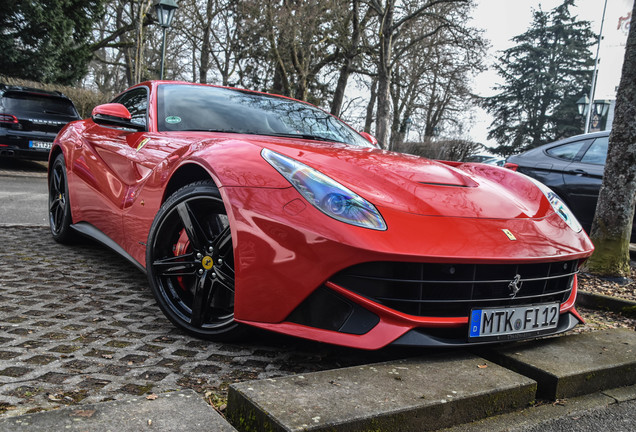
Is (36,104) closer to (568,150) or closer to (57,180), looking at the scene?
(57,180)

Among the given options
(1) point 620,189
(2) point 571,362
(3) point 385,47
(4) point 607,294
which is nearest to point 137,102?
(2) point 571,362

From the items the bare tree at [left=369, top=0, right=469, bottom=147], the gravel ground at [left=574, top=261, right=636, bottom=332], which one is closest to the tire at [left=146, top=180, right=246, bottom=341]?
the gravel ground at [left=574, top=261, right=636, bottom=332]

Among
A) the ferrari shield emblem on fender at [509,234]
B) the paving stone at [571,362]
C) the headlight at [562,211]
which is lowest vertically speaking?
the paving stone at [571,362]

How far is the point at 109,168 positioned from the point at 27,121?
28.1ft

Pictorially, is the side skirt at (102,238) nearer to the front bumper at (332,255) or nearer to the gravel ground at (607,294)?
the front bumper at (332,255)

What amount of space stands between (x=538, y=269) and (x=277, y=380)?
3.87 feet

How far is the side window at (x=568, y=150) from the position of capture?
21.6ft

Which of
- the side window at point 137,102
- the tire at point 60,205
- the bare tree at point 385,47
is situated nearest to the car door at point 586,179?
the side window at point 137,102

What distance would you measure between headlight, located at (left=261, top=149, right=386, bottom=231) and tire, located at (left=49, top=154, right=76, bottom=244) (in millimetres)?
2755

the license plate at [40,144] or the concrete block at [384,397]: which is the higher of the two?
the license plate at [40,144]

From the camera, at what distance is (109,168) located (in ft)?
12.1

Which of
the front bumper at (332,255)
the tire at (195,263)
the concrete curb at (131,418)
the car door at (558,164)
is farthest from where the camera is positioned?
the car door at (558,164)

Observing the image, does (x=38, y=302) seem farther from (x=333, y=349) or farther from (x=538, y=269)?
(x=538, y=269)

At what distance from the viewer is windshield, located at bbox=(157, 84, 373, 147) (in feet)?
11.1
